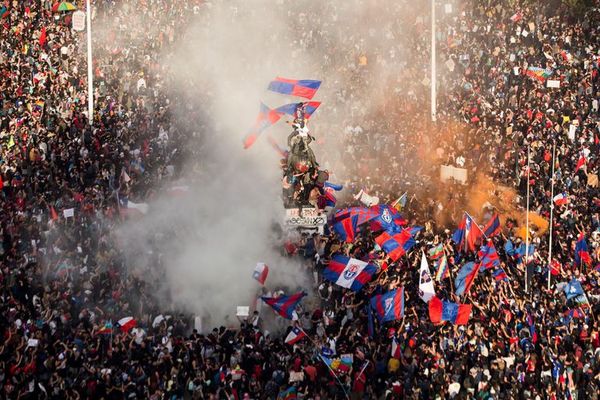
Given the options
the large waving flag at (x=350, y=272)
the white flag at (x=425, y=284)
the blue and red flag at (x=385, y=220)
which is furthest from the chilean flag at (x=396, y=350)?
the blue and red flag at (x=385, y=220)

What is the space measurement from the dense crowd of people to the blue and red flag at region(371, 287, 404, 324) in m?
0.31

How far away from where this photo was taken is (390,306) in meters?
21.3

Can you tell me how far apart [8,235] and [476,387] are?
12588 mm

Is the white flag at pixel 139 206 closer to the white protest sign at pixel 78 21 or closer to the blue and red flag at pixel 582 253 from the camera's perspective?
the white protest sign at pixel 78 21

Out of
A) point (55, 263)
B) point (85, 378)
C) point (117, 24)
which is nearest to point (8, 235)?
point (55, 263)

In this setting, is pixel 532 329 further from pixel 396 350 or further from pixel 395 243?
pixel 395 243

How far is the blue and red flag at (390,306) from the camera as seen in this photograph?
21.2m

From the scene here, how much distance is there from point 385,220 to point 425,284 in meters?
3.12

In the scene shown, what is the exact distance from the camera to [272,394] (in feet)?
62.0

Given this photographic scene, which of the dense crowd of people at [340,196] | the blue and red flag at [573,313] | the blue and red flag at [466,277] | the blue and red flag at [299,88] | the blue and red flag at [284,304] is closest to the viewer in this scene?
the dense crowd of people at [340,196]

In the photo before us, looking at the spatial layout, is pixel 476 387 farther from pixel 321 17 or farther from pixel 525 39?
pixel 321 17

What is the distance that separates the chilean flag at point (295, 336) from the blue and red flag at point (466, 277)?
3.42 meters

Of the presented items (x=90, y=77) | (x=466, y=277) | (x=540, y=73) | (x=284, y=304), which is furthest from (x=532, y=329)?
(x=90, y=77)

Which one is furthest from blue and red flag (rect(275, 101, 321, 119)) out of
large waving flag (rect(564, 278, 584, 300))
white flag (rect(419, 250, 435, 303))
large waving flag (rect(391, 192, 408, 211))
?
large waving flag (rect(564, 278, 584, 300))
